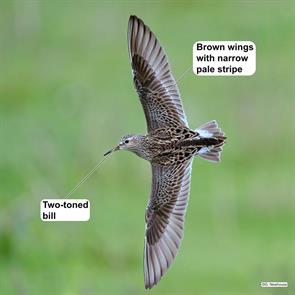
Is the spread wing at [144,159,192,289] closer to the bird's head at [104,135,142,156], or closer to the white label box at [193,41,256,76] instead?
the bird's head at [104,135,142,156]

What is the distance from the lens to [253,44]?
373 inches

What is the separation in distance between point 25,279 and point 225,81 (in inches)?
24.7

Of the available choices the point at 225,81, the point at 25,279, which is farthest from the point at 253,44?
the point at 25,279

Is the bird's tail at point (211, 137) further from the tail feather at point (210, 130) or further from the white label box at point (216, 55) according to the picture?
the white label box at point (216, 55)

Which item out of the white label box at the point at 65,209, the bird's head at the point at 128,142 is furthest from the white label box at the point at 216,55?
the white label box at the point at 65,209

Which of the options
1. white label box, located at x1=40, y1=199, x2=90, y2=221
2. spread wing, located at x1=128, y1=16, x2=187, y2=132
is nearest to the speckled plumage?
spread wing, located at x1=128, y1=16, x2=187, y2=132

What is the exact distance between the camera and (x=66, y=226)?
373 inches

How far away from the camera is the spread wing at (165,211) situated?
9.40 meters

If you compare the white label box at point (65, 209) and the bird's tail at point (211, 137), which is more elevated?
the bird's tail at point (211, 137)

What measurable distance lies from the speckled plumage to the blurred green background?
75 mm

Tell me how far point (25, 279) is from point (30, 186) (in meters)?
0.21

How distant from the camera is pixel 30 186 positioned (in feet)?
31.2

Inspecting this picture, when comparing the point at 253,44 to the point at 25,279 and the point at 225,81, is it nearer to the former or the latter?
the point at 225,81

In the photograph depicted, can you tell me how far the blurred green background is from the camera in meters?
9.48
